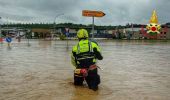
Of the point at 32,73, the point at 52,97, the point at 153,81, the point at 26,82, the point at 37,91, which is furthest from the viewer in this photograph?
Result: the point at 32,73

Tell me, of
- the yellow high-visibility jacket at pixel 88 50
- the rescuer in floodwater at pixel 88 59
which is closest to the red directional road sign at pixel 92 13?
the rescuer in floodwater at pixel 88 59

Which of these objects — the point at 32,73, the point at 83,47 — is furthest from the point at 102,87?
the point at 32,73

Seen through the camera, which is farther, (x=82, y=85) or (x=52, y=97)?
(x=82, y=85)

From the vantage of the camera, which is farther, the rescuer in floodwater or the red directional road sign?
the red directional road sign

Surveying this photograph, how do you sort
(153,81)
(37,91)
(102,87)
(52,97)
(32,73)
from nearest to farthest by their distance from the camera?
(52,97) → (37,91) → (102,87) → (153,81) → (32,73)

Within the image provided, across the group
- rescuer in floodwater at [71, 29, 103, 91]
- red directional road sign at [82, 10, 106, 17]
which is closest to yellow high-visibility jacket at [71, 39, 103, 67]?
rescuer in floodwater at [71, 29, 103, 91]

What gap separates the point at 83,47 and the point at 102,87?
1.44 m

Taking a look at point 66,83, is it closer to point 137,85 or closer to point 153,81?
point 137,85

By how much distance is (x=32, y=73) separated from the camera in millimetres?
15750

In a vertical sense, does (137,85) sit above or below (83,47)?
below

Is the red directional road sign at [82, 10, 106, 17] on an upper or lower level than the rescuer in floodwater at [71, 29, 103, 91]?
upper

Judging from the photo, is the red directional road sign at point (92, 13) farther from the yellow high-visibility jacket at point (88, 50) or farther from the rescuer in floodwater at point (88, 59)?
the yellow high-visibility jacket at point (88, 50)

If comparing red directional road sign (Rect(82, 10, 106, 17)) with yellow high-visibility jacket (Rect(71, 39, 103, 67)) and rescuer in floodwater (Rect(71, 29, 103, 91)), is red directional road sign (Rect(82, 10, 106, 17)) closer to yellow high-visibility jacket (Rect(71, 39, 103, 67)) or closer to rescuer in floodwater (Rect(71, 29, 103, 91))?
rescuer in floodwater (Rect(71, 29, 103, 91))

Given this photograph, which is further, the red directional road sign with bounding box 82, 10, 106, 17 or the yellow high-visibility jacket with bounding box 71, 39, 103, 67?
the red directional road sign with bounding box 82, 10, 106, 17
